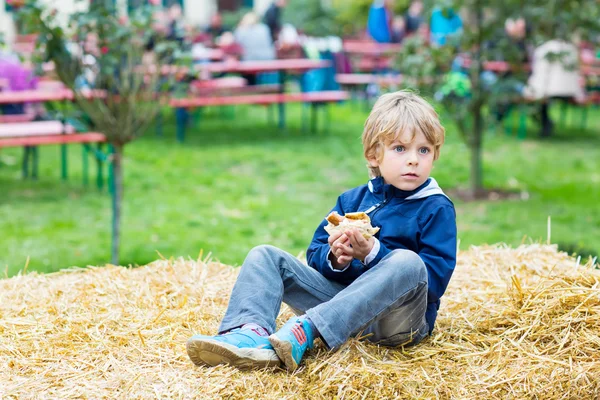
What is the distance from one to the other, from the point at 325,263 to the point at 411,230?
39cm

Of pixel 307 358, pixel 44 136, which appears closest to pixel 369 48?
pixel 44 136

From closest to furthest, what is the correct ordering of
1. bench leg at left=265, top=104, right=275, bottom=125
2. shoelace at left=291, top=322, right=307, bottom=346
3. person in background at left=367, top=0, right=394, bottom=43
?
shoelace at left=291, top=322, right=307, bottom=346, bench leg at left=265, top=104, right=275, bottom=125, person in background at left=367, top=0, right=394, bottom=43

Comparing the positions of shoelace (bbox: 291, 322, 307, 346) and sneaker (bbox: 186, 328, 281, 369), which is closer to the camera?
sneaker (bbox: 186, 328, 281, 369)

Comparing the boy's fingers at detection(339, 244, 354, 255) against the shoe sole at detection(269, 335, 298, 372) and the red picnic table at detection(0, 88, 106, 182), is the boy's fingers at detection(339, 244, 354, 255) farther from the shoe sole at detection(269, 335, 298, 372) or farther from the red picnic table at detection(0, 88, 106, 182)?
the red picnic table at detection(0, 88, 106, 182)

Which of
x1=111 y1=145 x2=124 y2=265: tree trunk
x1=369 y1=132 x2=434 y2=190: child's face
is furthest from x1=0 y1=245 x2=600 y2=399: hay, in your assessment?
x1=111 y1=145 x2=124 y2=265: tree trunk

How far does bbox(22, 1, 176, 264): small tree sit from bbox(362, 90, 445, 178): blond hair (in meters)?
2.23

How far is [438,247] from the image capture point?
10.4ft

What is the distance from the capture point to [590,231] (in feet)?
21.5

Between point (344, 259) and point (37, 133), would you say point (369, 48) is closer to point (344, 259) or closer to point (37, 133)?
point (37, 133)

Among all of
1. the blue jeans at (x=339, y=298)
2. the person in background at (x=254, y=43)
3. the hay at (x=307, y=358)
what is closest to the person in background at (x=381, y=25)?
the person in background at (x=254, y=43)

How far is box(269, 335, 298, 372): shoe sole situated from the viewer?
9.59 feet

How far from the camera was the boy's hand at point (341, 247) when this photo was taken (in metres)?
3.08

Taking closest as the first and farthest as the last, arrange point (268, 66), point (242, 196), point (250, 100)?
point (242, 196), point (250, 100), point (268, 66)

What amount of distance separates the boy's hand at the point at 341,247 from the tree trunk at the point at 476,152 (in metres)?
4.81
